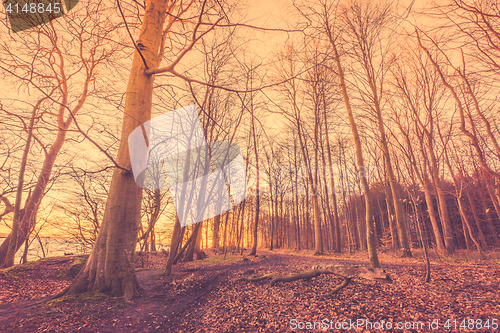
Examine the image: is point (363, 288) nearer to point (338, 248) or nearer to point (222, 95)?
point (222, 95)

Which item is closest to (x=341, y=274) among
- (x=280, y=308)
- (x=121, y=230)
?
(x=280, y=308)

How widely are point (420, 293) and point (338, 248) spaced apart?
1105cm

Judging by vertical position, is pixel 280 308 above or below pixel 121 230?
below

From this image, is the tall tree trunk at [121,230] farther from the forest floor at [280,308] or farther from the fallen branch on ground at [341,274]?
the fallen branch on ground at [341,274]

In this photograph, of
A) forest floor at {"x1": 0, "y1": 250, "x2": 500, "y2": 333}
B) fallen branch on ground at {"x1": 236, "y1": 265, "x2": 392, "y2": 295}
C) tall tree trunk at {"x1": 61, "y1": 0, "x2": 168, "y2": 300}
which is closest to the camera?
forest floor at {"x1": 0, "y1": 250, "x2": 500, "y2": 333}

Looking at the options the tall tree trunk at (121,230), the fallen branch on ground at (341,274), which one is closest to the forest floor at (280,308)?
the fallen branch on ground at (341,274)

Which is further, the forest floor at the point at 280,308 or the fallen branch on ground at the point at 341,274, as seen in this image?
the fallen branch on ground at the point at 341,274

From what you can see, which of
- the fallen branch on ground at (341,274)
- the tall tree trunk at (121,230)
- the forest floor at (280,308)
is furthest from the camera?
the fallen branch on ground at (341,274)

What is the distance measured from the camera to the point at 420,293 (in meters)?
3.17

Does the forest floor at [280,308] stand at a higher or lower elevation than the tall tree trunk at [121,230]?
lower

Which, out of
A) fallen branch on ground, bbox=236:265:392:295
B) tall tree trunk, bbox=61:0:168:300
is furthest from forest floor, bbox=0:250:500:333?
tall tree trunk, bbox=61:0:168:300

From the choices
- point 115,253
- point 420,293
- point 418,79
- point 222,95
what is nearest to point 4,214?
point 115,253

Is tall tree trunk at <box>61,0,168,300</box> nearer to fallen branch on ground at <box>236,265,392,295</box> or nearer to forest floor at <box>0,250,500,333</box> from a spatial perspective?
forest floor at <box>0,250,500,333</box>

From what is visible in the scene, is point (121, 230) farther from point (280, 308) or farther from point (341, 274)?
point (341, 274)
